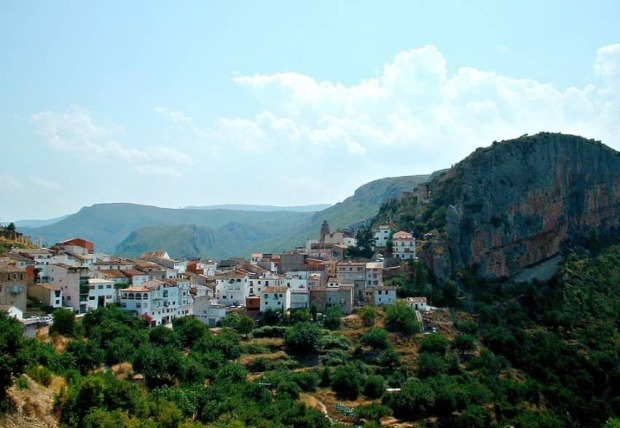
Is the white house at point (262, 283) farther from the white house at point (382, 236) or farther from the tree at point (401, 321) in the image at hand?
the white house at point (382, 236)

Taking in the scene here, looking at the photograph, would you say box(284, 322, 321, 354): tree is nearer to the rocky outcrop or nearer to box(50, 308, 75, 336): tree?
box(50, 308, 75, 336): tree

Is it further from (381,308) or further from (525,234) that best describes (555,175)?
(381,308)

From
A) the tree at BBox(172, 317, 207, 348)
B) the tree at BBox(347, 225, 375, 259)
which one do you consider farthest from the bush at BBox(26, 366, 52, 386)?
the tree at BBox(347, 225, 375, 259)

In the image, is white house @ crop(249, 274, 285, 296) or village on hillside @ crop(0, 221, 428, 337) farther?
white house @ crop(249, 274, 285, 296)

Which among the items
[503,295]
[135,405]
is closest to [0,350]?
[135,405]

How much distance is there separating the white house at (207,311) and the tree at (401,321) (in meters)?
14.1

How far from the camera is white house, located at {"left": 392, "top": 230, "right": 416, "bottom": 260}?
7150 cm

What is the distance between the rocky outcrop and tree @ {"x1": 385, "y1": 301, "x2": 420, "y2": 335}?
728 inches

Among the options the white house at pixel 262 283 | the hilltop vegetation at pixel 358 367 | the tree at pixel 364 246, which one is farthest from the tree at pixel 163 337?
the tree at pixel 364 246

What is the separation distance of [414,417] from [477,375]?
10.2 m

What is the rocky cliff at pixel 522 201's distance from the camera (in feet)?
259

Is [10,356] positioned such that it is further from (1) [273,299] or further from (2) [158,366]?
(1) [273,299]

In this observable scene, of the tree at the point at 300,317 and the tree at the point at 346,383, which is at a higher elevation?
the tree at the point at 300,317

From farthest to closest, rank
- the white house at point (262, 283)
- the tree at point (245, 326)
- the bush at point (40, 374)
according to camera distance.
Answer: the white house at point (262, 283) < the tree at point (245, 326) < the bush at point (40, 374)
